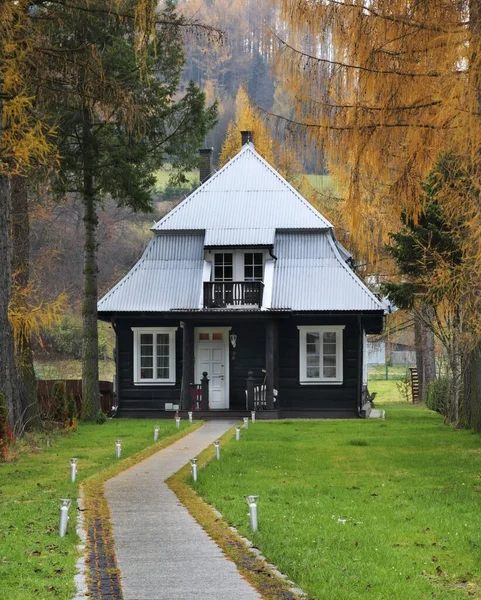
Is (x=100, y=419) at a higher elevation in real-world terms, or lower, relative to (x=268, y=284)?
lower

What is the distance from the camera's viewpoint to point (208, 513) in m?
12.9

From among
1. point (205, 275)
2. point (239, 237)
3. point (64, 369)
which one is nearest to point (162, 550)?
point (205, 275)

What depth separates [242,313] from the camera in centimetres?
3178

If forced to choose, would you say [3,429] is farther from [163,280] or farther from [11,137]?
[163,280]

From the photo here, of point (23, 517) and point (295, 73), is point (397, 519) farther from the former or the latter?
point (295, 73)

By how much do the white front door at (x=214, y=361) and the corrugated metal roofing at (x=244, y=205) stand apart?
3.05 metres

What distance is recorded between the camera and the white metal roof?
34281mm

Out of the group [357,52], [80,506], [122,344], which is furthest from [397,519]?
[122,344]

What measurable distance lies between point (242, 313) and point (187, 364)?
2418 millimetres

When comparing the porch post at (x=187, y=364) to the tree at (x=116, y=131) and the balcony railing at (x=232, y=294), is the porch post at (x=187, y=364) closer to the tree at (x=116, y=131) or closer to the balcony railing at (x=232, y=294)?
the balcony railing at (x=232, y=294)

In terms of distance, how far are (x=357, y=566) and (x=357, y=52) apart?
7.39m

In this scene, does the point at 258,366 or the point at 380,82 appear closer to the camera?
the point at 380,82

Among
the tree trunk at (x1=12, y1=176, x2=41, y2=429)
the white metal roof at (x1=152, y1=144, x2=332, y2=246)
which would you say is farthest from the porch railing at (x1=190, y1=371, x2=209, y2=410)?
the tree trunk at (x1=12, y1=176, x2=41, y2=429)

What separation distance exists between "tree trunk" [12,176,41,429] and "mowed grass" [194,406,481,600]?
198 inches
